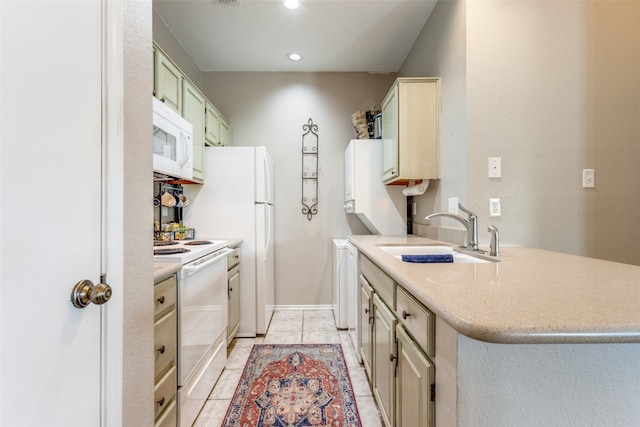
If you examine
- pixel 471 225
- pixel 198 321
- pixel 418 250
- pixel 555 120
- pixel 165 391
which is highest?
pixel 555 120

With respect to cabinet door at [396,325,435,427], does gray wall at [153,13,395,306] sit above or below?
above

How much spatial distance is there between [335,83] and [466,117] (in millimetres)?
1982

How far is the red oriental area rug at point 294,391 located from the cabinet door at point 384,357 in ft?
0.91

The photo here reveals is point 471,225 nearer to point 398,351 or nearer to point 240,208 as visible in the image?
point 398,351

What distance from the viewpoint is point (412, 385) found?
1011 millimetres

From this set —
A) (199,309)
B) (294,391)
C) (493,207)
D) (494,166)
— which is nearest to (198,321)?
(199,309)

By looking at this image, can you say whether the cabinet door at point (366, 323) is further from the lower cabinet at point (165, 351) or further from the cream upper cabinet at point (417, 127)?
the lower cabinet at point (165, 351)

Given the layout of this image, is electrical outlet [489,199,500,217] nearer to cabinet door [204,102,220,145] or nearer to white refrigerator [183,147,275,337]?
white refrigerator [183,147,275,337]

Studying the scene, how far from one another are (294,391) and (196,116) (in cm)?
224

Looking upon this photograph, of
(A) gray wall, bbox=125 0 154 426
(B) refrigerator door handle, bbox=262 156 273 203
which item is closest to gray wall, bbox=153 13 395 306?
(B) refrigerator door handle, bbox=262 156 273 203

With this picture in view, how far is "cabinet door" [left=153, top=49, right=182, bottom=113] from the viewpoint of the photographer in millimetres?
1878

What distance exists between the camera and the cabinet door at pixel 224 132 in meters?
3.08

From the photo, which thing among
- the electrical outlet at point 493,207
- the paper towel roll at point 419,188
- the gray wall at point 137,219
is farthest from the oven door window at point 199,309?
the electrical outlet at point 493,207
